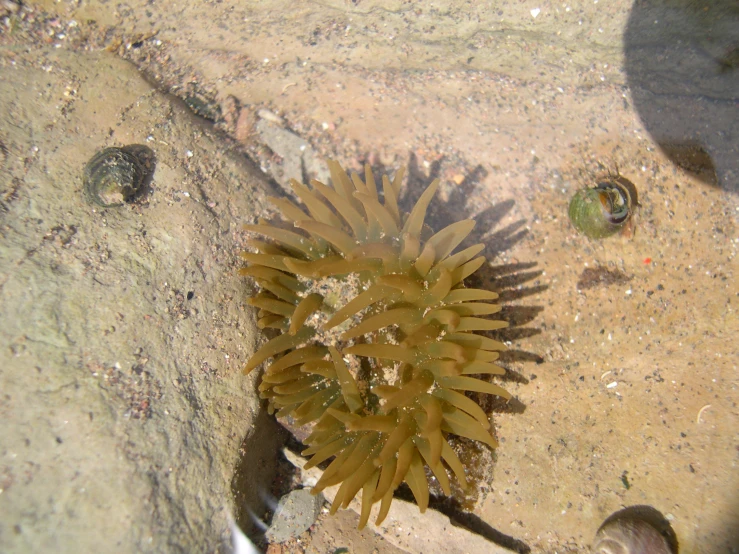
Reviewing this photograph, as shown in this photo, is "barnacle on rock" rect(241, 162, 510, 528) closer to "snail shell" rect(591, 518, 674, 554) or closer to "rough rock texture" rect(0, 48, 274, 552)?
"rough rock texture" rect(0, 48, 274, 552)

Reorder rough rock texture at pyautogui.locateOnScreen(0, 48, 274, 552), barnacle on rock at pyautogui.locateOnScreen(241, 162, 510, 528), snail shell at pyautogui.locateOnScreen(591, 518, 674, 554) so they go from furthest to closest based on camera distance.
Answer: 1. snail shell at pyautogui.locateOnScreen(591, 518, 674, 554)
2. barnacle on rock at pyautogui.locateOnScreen(241, 162, 510, 528)
3. rough rock texture at pyautogui.locateOnScreen(0, 48, 274, 552)

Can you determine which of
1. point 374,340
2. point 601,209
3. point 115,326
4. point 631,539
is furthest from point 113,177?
point 631,539

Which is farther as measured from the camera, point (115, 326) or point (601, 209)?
point (601, 209)

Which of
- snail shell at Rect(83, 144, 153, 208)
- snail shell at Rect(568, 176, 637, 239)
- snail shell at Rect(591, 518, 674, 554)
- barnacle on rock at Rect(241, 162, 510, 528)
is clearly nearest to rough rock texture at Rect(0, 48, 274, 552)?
snail shell at Rect(83, 144, 153, 208)

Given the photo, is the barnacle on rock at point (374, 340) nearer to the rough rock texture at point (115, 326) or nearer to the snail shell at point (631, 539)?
the rough rock texture at point (115, 326)

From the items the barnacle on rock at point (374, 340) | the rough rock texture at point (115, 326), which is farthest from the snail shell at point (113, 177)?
the barnacle on rock at point (374, 340)

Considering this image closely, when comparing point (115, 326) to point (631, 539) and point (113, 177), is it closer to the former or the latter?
point (113, 177)

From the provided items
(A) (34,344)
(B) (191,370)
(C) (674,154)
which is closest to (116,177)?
(A) (34,344)
